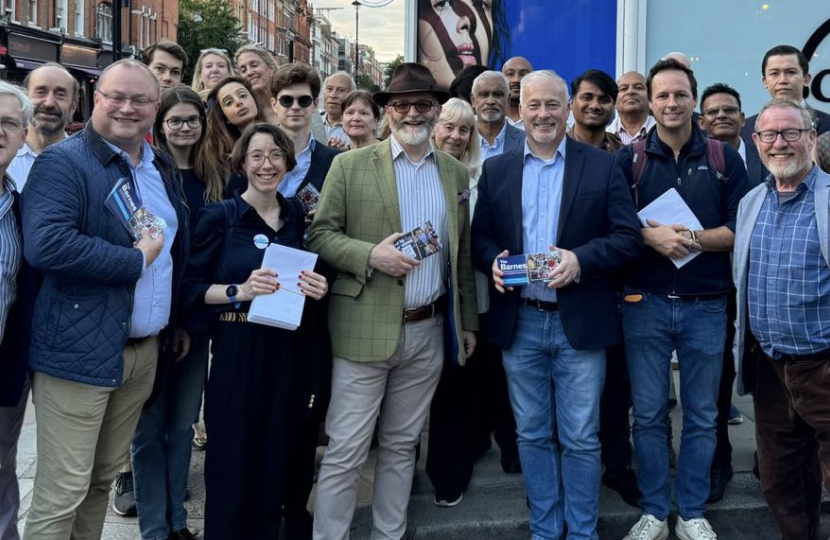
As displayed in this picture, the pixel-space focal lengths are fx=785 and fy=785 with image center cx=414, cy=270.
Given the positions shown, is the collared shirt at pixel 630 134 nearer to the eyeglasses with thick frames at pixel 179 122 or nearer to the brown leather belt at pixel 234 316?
the eyeglasses with thick frames at pixel 179 122

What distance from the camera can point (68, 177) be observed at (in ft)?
9.78

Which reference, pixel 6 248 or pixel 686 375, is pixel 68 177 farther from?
pixel 686 375

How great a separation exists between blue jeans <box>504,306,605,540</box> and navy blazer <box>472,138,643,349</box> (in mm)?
85


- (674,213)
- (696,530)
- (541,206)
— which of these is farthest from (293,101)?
(696,530)

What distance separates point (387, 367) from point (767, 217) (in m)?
1.89

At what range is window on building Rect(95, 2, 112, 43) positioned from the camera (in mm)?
39531

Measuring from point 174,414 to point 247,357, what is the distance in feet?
2.45

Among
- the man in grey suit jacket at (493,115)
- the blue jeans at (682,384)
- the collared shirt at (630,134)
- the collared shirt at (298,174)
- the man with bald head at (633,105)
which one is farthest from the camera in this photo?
the collared shirt at (630,134)

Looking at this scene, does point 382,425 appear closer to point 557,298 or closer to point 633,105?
point 557,298

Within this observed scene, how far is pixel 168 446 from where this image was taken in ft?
13.1

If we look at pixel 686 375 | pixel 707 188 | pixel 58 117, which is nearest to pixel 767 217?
pixel 707 188

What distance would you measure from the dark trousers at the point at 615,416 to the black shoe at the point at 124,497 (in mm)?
2618

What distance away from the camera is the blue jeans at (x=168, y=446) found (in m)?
3.87

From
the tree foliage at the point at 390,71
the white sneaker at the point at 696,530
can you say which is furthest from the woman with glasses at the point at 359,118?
→ the white sneaker at the point at 696,530
